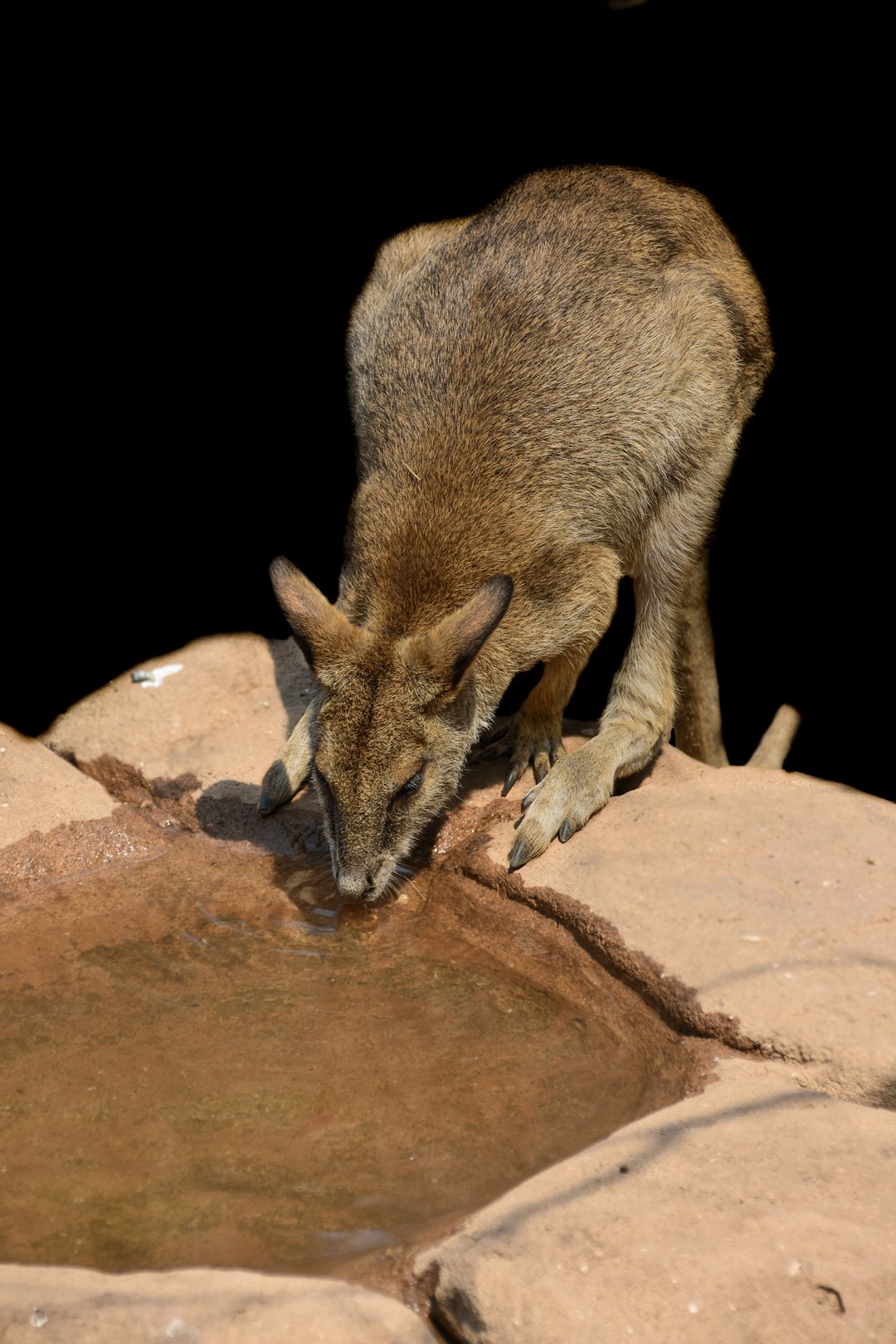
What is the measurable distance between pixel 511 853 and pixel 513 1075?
118 cm

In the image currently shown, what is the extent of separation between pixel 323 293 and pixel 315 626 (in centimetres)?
417

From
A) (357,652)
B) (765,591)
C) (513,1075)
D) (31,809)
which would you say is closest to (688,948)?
(513,1075)

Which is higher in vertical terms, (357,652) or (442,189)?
(442,189)

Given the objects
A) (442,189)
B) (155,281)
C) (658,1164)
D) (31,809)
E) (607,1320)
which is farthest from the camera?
(155,281)

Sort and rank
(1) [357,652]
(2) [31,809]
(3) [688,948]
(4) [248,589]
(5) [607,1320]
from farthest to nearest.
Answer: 1. (4) [248,589]
2. (2) [31,809]
3. (1) [357,652]
4. (3) [688,948]
5. (5) [607,1320]

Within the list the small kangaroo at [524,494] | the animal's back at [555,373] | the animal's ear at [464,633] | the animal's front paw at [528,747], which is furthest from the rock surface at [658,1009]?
the animal's back at [555,373]

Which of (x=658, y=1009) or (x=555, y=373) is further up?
(x=555, y=373)

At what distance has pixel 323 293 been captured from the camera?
8.44 m

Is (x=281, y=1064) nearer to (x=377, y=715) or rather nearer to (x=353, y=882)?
(x=353, y=882)

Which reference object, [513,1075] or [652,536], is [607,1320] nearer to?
[513,1075]

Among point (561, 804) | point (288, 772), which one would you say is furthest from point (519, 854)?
point (288, 772)

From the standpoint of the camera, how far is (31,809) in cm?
539

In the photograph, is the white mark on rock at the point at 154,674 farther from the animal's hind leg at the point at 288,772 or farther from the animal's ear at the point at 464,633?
the animal's ear at the point at 464,633

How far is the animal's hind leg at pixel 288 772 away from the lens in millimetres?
5582
